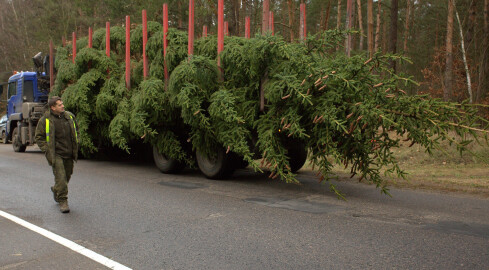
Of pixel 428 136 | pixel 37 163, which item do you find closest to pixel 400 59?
pixel 428 136

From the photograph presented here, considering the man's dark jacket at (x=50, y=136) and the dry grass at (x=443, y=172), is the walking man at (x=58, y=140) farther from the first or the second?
the dry grass at (x=443, y=172)

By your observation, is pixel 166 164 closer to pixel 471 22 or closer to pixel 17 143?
pixel 17 143

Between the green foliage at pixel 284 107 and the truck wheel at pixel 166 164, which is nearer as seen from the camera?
the green foliage at pixel 284 107

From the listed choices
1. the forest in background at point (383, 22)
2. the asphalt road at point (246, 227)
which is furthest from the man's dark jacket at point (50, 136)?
the forest in background at point (383, 22)

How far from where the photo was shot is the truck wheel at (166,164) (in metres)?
9.65

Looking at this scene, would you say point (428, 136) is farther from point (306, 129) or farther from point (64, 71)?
point (64, 71)

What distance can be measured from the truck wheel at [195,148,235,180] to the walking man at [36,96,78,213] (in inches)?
111

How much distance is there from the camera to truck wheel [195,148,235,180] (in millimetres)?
8555

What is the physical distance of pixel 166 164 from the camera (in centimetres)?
984

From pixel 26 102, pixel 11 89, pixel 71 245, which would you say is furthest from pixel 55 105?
pixel 11 89

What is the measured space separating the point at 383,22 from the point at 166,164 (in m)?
28.5

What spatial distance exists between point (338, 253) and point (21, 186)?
681 centimetres

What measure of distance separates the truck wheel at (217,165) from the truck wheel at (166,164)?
0.78 metres

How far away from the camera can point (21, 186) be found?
8406 millimetres
